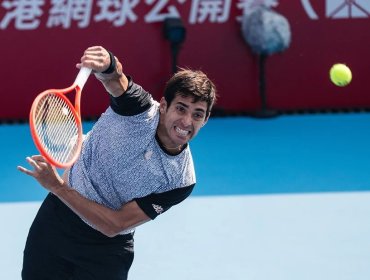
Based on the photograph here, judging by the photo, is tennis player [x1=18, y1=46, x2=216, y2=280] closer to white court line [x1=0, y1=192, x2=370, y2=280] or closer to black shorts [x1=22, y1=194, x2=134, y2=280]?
black shorts [x1=22, y1=194, x2=134, y2=280]

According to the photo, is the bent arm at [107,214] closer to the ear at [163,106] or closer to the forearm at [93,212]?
the forearm at [93,212]

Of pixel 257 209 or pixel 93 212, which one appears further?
pixel 257 209

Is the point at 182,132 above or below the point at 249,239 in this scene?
above

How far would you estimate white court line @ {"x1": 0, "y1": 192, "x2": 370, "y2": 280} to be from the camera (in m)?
6.01

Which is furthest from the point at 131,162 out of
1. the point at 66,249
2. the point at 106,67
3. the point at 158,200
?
the point at 66,249

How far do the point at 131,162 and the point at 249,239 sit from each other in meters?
2.70

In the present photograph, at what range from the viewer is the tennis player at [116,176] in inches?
155

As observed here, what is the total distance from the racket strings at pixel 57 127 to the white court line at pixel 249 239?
215 centimetres

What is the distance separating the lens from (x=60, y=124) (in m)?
4.01

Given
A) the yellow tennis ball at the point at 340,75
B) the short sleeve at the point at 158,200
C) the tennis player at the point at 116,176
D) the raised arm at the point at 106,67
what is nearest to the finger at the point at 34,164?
the tennis player at the point at 116,176

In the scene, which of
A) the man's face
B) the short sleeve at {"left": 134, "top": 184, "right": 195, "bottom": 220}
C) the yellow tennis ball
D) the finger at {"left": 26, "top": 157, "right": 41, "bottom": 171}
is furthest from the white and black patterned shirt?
the yellow tennis ball

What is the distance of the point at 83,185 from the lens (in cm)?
411

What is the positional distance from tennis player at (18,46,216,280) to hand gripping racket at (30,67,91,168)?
0.35 ft

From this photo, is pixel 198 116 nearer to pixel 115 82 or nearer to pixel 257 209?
pixel 115 82
